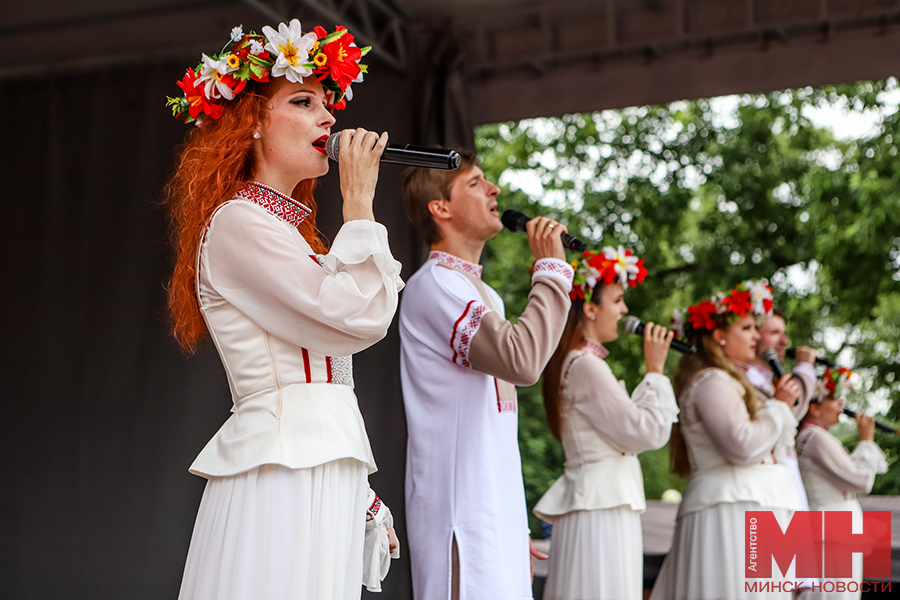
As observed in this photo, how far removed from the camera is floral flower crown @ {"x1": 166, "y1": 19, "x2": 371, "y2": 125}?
170 cm

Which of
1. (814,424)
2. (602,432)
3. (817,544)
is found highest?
(814,424)

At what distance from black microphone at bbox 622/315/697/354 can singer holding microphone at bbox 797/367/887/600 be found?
1163mm

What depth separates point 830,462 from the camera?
4.67m

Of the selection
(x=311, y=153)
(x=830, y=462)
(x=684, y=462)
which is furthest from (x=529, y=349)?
(x=830, y=462)

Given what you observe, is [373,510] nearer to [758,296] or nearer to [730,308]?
[730,308]

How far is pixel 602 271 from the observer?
12.1 ft

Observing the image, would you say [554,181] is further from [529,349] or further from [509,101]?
[529,349]

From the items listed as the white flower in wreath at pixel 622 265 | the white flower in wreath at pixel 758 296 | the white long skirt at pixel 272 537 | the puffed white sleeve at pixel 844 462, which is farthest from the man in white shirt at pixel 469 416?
the puffed white sleeve at pixel 844 462

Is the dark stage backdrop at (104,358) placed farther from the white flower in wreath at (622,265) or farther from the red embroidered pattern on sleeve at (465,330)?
the red embroidered pattern on sleeve at (465,330)

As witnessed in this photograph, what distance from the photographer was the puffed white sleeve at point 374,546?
1.70 meters

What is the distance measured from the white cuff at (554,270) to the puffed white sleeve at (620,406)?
1.06 metres

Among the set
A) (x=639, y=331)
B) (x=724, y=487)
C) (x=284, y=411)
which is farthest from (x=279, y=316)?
(x=724, y=487)

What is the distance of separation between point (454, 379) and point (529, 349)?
24 cm

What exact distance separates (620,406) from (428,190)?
123cm
